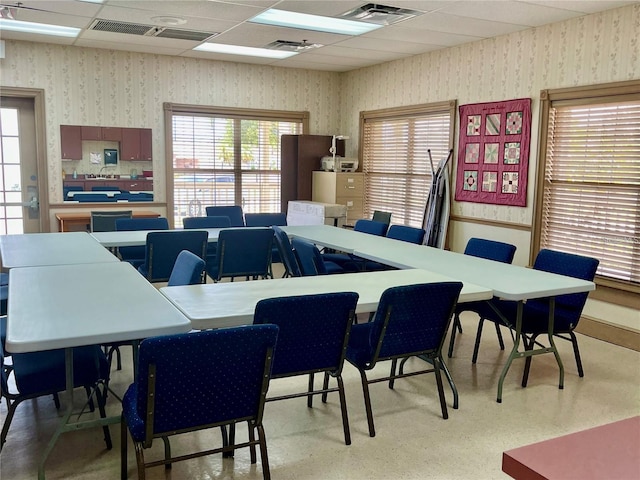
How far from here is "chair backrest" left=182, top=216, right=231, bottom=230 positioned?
18.4 ft

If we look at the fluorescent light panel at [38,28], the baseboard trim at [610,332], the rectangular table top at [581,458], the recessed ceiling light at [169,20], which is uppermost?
the fluorescent light panel at [38,28]

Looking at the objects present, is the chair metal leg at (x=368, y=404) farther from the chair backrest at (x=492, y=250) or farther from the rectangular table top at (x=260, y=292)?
the chair backrest at (x=492, y=250)

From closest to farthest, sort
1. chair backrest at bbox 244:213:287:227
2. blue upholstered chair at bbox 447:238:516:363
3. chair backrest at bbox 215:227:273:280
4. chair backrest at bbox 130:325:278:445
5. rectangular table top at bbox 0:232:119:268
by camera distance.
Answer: chair backrest at bbox 130:325:278:445 < rectangular table top at bbox 0:232:119:268 < blue upholstered chair at bbox 447:238:516:363 < chair backrest at bbox 215:227:273:280 < chair backrest at bbox 244:213:287:227

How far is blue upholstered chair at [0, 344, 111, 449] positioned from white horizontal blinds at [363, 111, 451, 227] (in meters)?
4.78

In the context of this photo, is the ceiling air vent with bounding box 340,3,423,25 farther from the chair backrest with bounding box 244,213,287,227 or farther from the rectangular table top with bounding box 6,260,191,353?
the rectangular table top with bounding box 6,260,191,353

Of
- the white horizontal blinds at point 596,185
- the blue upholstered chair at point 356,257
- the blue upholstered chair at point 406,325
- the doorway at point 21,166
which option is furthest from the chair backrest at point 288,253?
the doorway at point 21,166

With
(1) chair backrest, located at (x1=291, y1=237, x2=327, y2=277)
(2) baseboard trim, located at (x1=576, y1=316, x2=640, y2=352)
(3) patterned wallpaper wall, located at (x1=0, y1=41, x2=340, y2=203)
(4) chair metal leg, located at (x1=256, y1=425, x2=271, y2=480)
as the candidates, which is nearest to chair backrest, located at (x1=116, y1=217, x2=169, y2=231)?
(1) chair backrest, located at (x1=291, y1=237, x2=327, y2=277)

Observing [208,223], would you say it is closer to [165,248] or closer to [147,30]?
[165,248]

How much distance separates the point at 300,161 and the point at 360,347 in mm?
5183

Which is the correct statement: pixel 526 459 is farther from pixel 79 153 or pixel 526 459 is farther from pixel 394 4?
pixel 79 153

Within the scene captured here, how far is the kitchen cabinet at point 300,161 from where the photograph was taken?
7.83 meters

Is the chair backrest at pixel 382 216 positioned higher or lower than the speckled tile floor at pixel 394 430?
higher

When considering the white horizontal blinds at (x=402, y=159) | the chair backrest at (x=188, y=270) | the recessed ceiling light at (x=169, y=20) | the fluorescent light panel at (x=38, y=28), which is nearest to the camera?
the chair backrest at (x=188, y=270)

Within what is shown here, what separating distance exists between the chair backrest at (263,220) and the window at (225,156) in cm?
173
